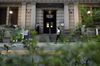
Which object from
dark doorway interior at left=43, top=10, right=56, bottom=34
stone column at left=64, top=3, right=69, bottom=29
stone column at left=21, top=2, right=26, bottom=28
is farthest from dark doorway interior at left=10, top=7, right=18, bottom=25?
stone column at left=64, top=3, right=69, bottom=29

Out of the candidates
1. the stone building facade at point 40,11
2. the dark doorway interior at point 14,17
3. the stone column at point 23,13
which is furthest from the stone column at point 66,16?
the dark doorway interior at point 14,17

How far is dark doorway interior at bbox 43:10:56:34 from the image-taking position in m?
49.0

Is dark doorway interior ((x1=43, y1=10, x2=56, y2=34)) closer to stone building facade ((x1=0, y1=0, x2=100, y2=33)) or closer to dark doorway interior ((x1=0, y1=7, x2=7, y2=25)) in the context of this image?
stone building facade ((x1=0, y1=0, x2=100, y2=33))

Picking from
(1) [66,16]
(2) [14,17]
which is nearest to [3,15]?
(2) [14,17]

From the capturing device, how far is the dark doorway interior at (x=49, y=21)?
49031 millimetres

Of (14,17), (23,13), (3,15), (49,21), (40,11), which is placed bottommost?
(49,21)

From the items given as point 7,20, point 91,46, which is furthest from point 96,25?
point 91,46

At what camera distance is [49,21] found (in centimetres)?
4975

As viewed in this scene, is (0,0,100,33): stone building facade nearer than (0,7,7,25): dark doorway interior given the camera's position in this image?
Yes

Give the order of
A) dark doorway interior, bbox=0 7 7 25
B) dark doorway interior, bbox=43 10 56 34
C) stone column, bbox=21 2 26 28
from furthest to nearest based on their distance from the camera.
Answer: dark doorway interior, bbox=43 10 56 34 < dark doorway interior, bbox=0 7 7 25 < stone column, bbox=21 2 26 28

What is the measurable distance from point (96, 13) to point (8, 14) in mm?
15124

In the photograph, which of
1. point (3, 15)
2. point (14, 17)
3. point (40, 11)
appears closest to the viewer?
point (3, 15)

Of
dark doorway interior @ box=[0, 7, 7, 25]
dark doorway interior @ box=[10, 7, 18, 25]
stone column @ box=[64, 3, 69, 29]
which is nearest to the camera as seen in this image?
stone column @ box=[64, 3, 69, 29]

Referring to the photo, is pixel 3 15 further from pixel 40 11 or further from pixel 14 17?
pixel 40 11
